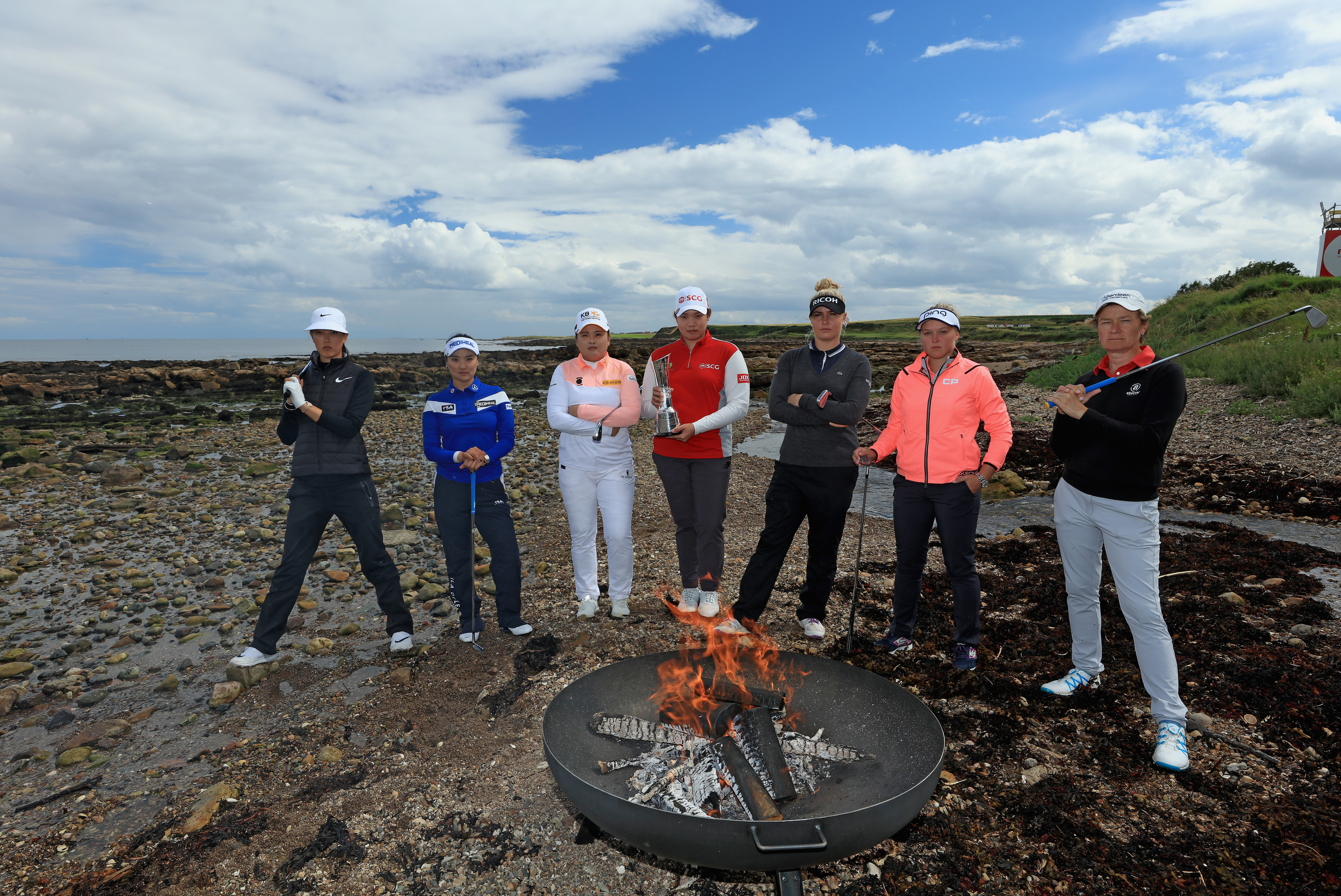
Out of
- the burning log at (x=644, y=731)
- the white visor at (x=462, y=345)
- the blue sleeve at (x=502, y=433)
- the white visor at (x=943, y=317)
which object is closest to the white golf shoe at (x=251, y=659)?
the blue sleeve at (x=502, y=433)

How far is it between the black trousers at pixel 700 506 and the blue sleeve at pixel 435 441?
170 cm

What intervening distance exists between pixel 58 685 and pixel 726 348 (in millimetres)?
6002

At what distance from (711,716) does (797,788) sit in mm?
571

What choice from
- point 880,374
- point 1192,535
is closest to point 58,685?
point 1192,535

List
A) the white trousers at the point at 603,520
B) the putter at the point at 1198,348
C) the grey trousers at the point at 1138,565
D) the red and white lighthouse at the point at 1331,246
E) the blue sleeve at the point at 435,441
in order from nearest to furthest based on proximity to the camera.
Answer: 1. the putter at the point at 1198,348
2. the grey trousers at the point at 1138,565
3. the blue sleeve at the point at 435,441
4. the white trousers at the point at 603,520
5. the red and white lighthouse at the point at 1331,246

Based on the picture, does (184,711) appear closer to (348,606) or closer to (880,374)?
(348,606)

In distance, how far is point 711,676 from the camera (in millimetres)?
3670

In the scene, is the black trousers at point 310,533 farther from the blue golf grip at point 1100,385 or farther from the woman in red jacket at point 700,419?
the blue golf grip at point 1100,385

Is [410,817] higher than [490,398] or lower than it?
lower

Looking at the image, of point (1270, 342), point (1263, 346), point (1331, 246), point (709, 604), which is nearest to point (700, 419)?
point (709, 604)

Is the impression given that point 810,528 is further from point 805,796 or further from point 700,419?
point 805,796

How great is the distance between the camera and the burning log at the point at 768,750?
9.37ft

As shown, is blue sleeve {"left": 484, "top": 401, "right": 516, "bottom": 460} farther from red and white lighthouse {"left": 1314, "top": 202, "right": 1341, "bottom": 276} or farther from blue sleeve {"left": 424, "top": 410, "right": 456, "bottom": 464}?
red and white lighthouse {"left": 1314, "top": 202, "right": 1341, "bottom": 276}

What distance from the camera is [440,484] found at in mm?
5277
